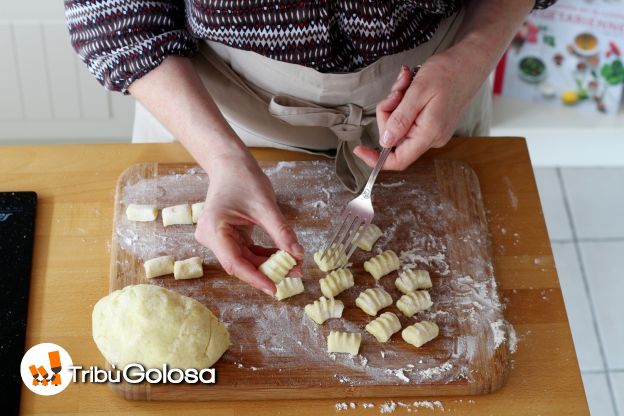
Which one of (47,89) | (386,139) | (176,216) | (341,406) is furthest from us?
(47,89)

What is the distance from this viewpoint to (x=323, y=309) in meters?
1.30

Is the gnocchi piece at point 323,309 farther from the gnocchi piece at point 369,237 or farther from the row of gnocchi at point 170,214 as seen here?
the row of gnocchi at point 170,214

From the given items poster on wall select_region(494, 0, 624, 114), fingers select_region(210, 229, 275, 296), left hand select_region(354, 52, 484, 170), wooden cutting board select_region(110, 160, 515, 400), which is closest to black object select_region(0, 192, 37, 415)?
wooden cutting board select_region(110, 160, 515, 400)

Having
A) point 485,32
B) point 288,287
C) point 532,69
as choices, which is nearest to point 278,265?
point 288,287

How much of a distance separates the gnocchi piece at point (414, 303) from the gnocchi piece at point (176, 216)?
0.43 m

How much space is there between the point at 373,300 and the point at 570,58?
1615mm

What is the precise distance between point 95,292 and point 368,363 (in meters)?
0.50

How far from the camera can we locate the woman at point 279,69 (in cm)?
129

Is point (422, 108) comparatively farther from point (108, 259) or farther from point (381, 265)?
point (108, 259)

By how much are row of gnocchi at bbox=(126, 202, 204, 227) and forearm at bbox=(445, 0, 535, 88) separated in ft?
1.85

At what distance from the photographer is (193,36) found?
138 cm

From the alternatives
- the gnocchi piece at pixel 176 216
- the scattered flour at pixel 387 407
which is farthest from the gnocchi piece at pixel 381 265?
the gnocchi piece at pixel 176 216

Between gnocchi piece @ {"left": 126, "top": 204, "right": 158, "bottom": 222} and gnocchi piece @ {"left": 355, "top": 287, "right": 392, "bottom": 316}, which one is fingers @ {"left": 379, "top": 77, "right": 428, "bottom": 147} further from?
gnocchi piece @ {"left": 126, "top": 204, "right": 158, "bottom": 222}

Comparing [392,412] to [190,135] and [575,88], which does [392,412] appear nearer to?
[190,135]
